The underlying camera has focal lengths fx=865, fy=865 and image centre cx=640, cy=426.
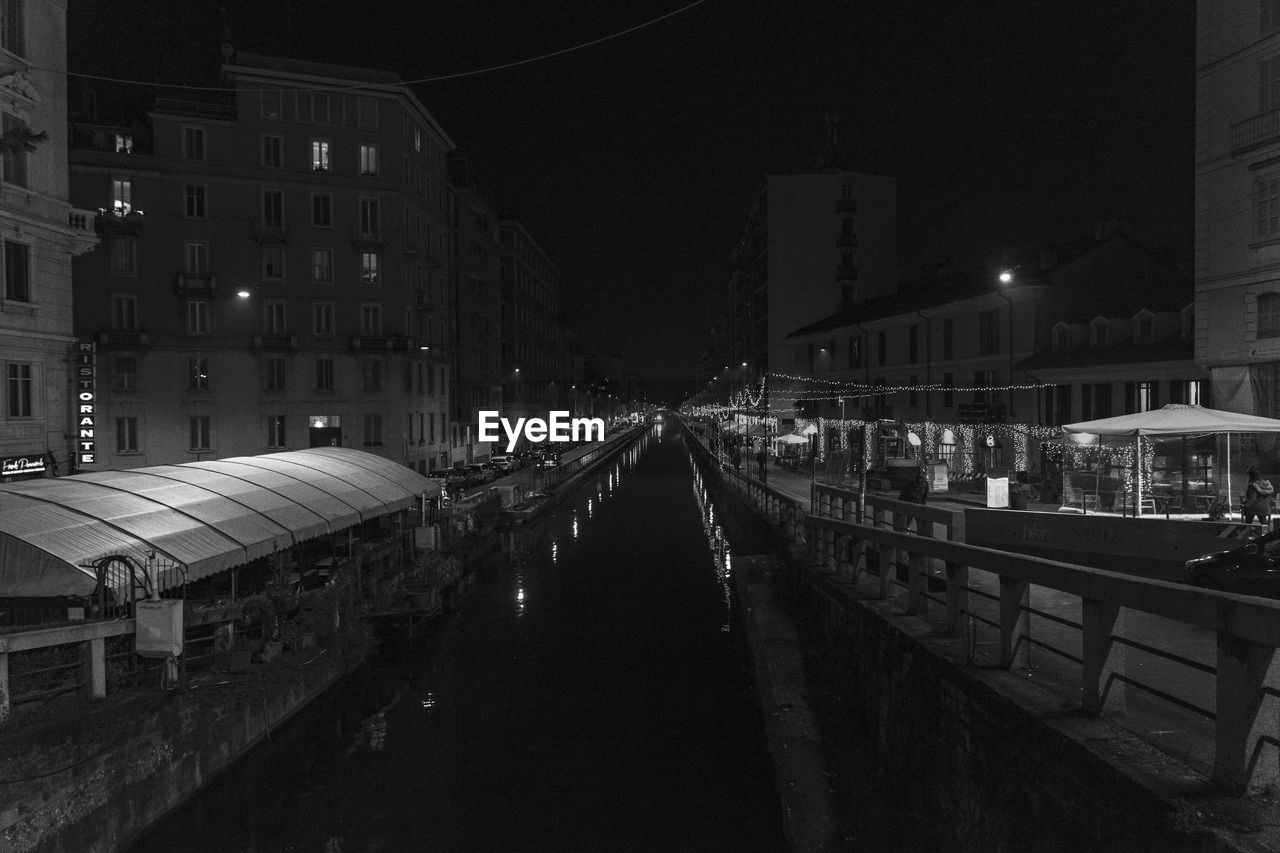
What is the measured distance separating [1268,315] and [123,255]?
1953 inches

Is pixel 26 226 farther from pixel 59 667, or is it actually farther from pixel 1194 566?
pixel 1194 566

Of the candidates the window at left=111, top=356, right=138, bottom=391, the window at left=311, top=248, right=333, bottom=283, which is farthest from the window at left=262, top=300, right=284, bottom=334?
the window at left=111, top=356, right=138, bottom=391

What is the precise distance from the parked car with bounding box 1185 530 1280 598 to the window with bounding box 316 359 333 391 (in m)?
44.7

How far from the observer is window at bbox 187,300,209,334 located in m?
45.9

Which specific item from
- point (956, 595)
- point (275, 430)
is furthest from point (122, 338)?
point (956, 595)

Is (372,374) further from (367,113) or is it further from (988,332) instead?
(988,332)

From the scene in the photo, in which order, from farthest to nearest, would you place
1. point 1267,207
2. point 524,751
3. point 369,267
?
point 369,267 < point 1267,207 < point 524,751

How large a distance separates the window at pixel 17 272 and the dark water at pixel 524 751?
41.5 feet

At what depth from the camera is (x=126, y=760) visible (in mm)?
10258

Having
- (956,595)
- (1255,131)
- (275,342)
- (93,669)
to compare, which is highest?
(1255,131)

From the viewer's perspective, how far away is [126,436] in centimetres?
4419

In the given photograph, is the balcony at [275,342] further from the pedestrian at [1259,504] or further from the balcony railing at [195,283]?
the pedestrian at [1259,504]
